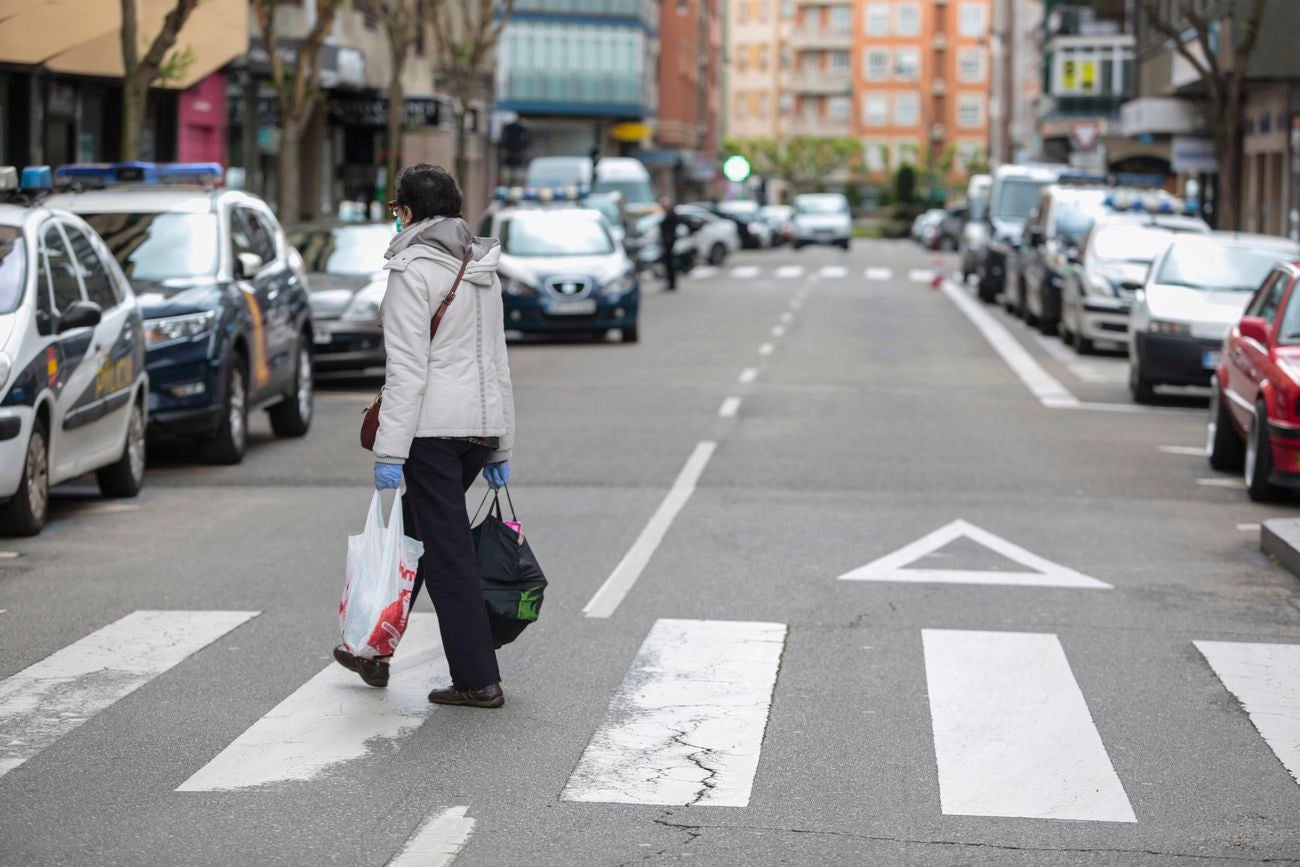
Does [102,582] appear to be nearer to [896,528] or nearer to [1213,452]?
[896,528]

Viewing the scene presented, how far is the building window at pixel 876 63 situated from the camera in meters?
146

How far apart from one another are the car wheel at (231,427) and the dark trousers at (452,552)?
7349 mm

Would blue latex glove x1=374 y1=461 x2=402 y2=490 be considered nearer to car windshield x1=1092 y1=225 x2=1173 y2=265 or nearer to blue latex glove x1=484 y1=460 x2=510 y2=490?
blue latex glove x1=484 y1=460 x2=510 y2=490

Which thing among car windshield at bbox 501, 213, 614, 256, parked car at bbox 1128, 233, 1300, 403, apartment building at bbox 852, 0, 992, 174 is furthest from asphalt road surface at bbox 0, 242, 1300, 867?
apartment building at bbox 852, 0, 992, 174

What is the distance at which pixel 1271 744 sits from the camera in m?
7.04

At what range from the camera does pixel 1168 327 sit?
64.1ft

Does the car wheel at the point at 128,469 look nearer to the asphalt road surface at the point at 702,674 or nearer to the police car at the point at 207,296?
the asphalt road surface at the point at 702,674

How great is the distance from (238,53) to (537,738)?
26.0 metres

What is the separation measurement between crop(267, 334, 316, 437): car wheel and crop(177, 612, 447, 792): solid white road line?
27.3 ft

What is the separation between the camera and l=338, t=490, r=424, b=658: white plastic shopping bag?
727 cm

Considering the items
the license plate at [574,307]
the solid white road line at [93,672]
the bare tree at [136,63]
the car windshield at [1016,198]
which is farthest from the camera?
the car windshield at [1016,198]

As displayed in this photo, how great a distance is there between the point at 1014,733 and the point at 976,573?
3416 mm

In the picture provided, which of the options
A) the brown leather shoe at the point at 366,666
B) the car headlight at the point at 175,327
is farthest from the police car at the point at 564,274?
the brown leather shoe at the point at 366,666

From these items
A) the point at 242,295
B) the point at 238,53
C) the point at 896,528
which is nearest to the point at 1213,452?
the point at 896,528
